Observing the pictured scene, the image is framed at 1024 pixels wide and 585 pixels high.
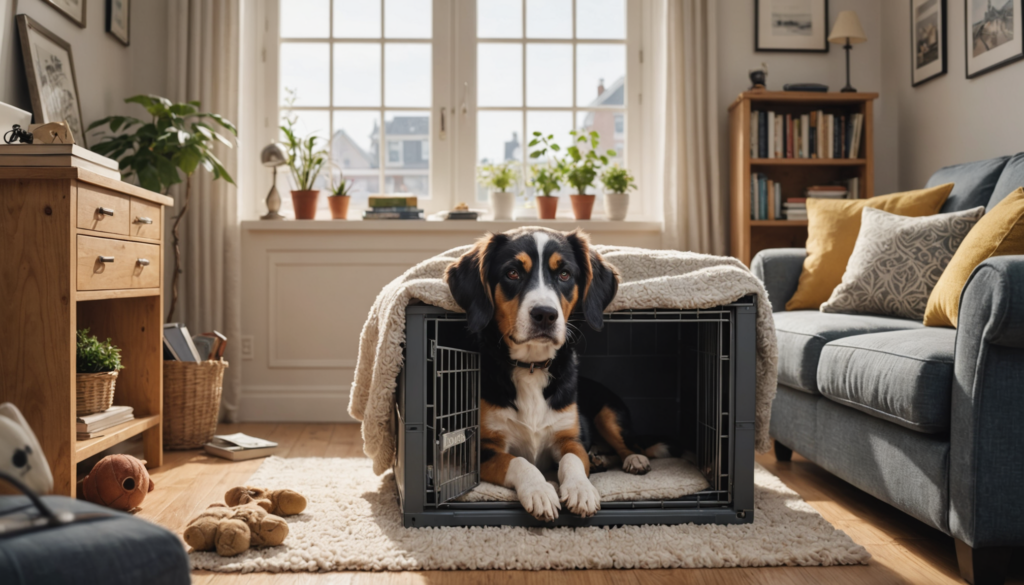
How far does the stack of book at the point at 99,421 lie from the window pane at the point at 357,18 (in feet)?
7.59

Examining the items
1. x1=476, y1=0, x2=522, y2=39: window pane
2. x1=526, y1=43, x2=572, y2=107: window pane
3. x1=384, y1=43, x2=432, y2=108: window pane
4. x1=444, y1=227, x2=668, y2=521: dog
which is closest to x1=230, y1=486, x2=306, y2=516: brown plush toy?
x1=444, y1=227, x2=668, y2=521: dog

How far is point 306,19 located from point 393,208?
1173 millimetres

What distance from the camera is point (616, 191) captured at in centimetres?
366

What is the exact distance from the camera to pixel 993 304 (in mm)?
1382

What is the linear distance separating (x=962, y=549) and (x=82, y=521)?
1.61 meters

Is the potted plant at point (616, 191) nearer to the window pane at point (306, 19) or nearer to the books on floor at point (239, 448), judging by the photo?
the window pane at point (306, 19)

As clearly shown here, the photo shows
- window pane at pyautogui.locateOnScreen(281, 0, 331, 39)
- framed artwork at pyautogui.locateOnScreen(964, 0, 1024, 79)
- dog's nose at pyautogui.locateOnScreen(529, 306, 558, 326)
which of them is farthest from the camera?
window pane at pyautogui.locateOnScreen(281, 0, 331, 39)

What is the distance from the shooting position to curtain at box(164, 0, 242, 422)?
3432 mm

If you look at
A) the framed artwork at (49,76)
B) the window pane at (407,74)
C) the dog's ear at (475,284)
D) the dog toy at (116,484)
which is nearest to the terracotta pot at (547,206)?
the window pane at (407,74)

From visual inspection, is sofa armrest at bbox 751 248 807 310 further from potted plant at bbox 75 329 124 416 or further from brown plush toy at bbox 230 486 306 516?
potted plant at bbox 75 329 124 416

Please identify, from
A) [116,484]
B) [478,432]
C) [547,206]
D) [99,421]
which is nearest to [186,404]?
[99,421]

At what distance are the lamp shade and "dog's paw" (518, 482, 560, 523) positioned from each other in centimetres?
289

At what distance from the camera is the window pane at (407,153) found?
386 cm

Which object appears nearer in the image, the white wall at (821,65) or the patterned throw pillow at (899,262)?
the patterned throw pillow at (899,262)
